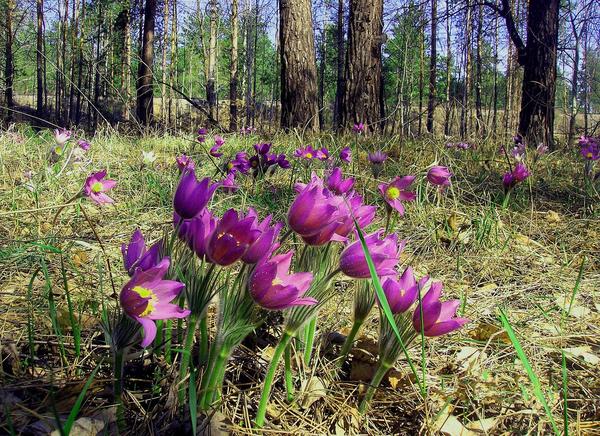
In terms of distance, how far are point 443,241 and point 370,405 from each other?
4.77 feet

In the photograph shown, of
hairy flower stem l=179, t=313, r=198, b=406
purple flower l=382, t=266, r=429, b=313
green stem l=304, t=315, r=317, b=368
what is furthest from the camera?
green stem l=304, t=315, r=317, b=368

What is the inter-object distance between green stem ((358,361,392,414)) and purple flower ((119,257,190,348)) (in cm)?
42

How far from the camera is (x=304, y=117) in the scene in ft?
18.8

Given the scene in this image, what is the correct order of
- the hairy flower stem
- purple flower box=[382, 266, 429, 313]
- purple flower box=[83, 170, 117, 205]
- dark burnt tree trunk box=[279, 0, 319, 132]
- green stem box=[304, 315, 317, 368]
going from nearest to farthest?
1. the hairy flower stem
2. purple flower box=[382, 266, 429, 313]
3. green stem box=[304, 315, 317, 368]
4. purple flower box=[83, 170, 117, 205]
5. dark burnt tree trunk box=[279, 0, 319, 132]

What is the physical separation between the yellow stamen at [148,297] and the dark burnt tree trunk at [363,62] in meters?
4.75

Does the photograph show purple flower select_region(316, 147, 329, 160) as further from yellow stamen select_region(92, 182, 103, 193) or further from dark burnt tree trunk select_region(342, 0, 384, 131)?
dark burnt tree trunk select_region(342, 0, 384, 131)

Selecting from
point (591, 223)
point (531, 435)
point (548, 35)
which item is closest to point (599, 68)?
point (548, 35)

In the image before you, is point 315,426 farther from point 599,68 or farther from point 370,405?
point 599,68

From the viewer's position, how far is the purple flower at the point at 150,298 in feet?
2.48

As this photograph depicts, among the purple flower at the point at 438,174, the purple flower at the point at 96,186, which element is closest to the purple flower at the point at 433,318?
the purple flower at the point at 438,174

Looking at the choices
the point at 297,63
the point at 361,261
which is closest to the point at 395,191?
the point at 361,261

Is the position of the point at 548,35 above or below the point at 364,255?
above

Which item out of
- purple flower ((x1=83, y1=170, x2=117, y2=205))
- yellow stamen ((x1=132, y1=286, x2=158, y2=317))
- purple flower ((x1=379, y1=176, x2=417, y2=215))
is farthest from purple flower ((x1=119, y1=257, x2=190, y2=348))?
purple flower ((x1=83, y1=170, x2=117, y2=205))

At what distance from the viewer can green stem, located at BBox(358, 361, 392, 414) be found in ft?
3.26
